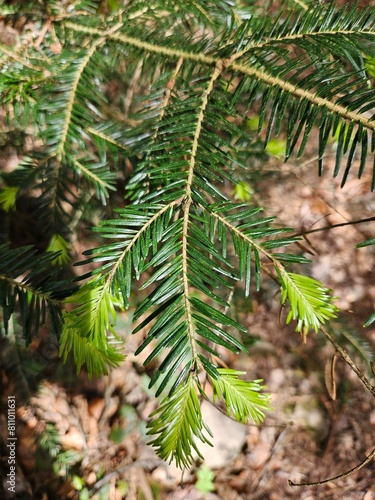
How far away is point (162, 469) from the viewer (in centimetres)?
172

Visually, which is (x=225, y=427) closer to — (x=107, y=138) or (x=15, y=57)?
(x=107, y=138)

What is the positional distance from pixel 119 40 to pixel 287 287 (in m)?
0.80

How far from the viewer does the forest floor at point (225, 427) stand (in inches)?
60.2

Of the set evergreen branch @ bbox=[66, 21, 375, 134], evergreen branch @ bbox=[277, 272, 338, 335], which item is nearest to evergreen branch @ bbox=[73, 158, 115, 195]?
evergreen branch @ bbox=[66, 21, 375, 134]

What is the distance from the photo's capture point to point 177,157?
0.81m

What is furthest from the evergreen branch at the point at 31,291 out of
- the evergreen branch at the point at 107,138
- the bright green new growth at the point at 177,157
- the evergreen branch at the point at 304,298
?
the evergreen branch at the point at 304,298

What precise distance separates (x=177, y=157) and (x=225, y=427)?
147cm

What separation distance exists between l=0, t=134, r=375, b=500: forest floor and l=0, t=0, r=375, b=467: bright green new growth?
0.70 metres

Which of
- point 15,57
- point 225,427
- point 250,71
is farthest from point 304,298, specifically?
point 225,427

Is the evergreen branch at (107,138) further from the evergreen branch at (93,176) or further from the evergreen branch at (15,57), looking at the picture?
the evergreen branch at (15,57)

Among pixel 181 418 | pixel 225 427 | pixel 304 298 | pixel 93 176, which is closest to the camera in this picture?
pixel 181 418

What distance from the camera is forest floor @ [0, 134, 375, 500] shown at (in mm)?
1529

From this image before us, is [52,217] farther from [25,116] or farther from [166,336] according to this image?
[166,336]

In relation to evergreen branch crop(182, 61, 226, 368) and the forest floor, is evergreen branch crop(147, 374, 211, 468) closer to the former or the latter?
evergreen branch crop(182, 61, 226, 368)
